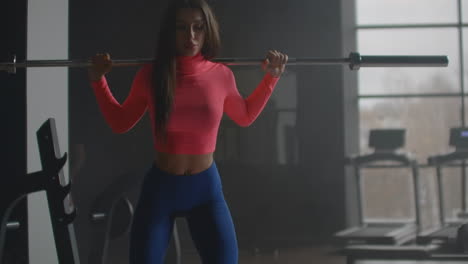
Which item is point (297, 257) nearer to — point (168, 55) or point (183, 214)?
point (183, 214)

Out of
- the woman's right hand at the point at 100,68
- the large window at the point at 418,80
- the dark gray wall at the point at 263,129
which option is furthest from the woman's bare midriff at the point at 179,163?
the large window at the point at 418,80

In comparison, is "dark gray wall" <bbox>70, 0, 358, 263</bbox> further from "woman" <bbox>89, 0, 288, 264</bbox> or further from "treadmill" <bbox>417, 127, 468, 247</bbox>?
"woman" <bbox>89, 0, 288, 264</bbox>

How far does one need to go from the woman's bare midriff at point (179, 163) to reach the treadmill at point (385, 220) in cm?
210

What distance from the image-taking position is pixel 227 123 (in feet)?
12.2

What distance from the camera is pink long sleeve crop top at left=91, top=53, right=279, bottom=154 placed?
1.99 meters

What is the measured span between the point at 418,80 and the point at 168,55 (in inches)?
143

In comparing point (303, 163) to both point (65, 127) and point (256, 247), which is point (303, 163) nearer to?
point (256, 247)

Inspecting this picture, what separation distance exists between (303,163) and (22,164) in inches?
67.0

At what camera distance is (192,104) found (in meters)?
1.99

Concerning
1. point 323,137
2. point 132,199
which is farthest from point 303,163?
point 132,199

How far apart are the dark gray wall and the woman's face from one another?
151 centimetres

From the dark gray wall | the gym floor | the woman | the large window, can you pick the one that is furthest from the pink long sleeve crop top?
the large window

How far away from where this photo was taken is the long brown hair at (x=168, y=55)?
6.42 ft

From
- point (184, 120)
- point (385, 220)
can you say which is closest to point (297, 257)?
point (385, 220)
